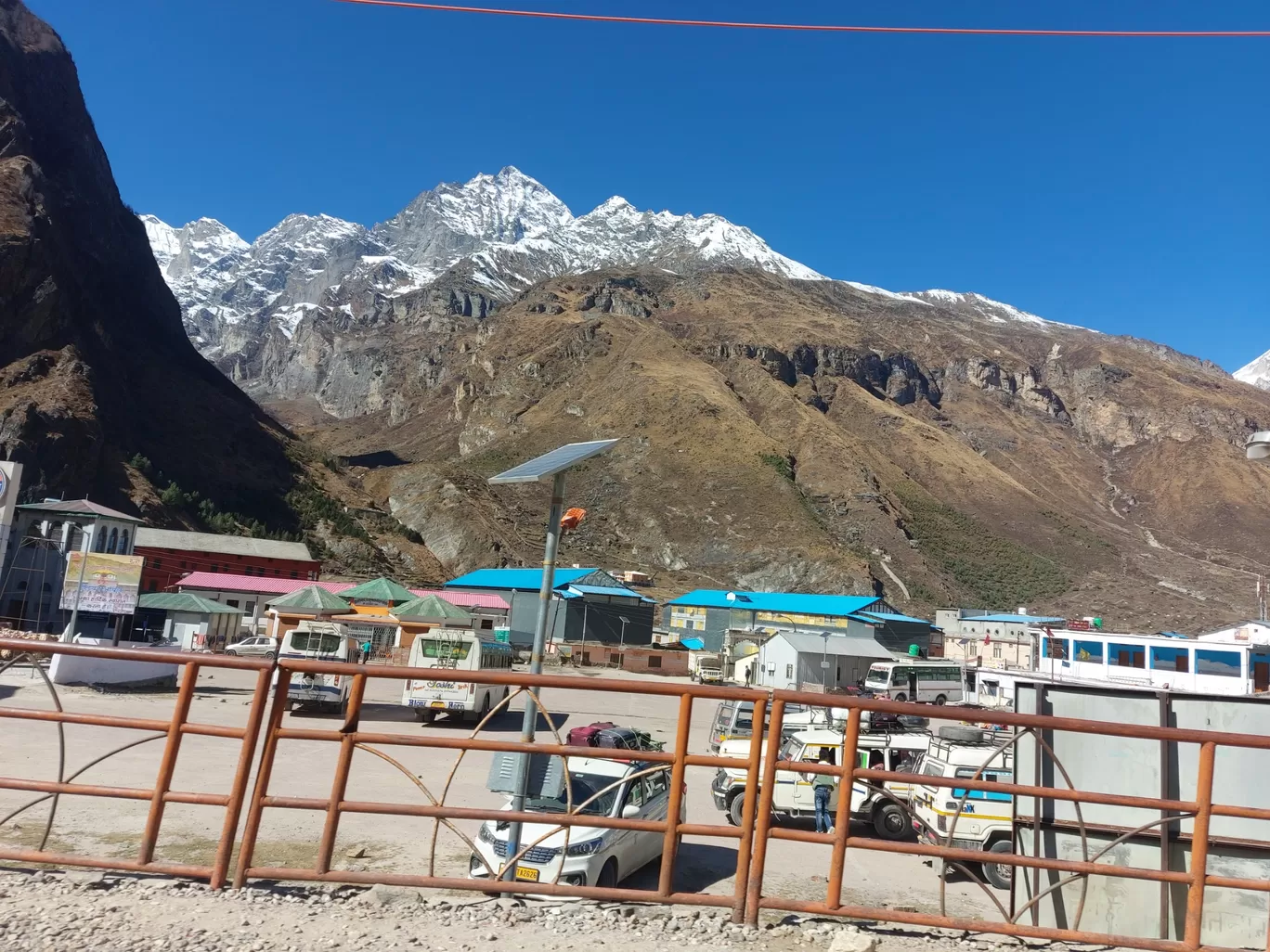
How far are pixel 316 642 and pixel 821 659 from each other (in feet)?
74.4

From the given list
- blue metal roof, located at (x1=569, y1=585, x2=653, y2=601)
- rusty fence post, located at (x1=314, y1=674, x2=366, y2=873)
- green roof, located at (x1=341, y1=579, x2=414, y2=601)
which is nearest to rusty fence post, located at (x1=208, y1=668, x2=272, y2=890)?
rusty fence post, located at (x1=314, y1=674, x2=366, y2=873)

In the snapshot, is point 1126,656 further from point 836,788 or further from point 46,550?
point 46,550

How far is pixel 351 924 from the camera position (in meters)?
4.72

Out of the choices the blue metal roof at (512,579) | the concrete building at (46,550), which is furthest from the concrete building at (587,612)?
the concrete building at (46,550)

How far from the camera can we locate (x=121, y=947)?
4305 mm

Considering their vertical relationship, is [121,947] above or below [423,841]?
above

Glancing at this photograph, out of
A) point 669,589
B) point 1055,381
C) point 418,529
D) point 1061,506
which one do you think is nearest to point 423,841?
point 669,589

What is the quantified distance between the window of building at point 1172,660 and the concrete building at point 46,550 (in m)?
42.3

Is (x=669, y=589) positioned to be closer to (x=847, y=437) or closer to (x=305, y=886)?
(x=847, y=437)

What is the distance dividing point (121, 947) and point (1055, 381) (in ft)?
622

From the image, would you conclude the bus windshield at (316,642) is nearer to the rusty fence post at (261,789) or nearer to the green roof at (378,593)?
the rusty fence post at (261,789)

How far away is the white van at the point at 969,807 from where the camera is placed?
9469 millimetres

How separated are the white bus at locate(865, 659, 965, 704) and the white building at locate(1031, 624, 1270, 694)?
139 inches

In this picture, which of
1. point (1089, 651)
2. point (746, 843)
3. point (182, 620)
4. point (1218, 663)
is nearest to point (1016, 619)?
point (1089, 651)
